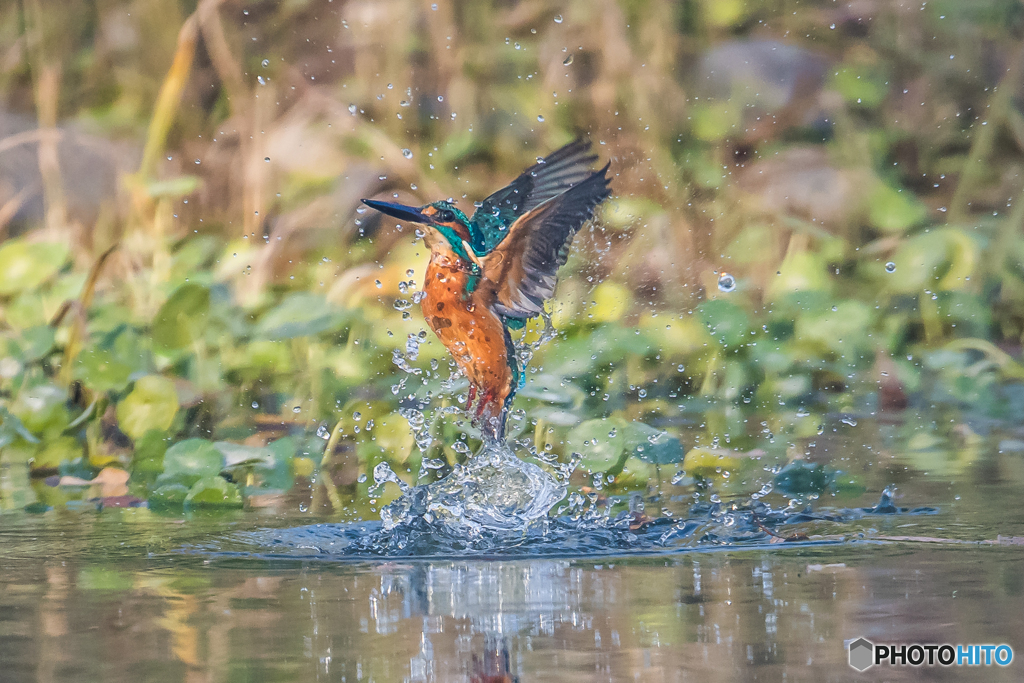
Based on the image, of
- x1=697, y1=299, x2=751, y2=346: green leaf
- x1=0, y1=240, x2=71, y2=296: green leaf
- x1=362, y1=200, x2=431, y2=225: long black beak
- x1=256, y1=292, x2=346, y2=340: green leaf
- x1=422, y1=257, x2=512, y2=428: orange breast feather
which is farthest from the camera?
x1=0, y1=240, x2=71, y2=296: green leaf

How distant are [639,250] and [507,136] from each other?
95cm

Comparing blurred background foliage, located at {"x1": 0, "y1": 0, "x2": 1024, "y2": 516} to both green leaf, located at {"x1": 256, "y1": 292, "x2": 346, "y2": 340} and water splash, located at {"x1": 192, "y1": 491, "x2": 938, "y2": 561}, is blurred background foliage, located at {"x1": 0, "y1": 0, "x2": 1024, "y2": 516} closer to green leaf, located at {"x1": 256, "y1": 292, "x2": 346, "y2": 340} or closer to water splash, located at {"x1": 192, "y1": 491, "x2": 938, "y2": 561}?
green leaf, located at {"x1": 256, "y1": 292, "x2": 346, "y2": 340}

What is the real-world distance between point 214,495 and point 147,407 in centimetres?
76

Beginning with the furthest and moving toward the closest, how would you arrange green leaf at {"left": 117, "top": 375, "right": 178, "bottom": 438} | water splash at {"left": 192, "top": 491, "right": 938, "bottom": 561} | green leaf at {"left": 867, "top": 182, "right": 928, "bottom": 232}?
green leaf at {"left": 867, "top": 182, "right": 928, "bottom": 232} < green leaf at {"left": 117, "top": 375, "right": 178, "bottom": 438} < water splash at {"left": 192, "top": 491, "right": 938, "bottom": 561}

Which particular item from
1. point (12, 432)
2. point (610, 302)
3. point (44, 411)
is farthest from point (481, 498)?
point (610, 302)

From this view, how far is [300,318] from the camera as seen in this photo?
485 centimetres

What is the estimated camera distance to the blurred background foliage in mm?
4637

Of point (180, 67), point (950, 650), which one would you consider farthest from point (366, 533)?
point (180, 67)

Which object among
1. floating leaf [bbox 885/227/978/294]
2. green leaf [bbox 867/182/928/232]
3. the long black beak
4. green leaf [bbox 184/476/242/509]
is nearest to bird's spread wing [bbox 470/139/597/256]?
the long black beak

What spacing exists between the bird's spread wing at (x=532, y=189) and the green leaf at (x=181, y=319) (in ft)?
4.88

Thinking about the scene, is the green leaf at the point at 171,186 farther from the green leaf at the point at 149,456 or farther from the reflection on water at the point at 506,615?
the reflection on water at the point at 506,615

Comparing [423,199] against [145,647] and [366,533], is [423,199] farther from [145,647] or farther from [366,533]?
[145,647]

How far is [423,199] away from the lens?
6191 millimetres

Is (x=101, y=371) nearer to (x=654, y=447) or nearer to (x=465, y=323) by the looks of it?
(x=465, y=323)
